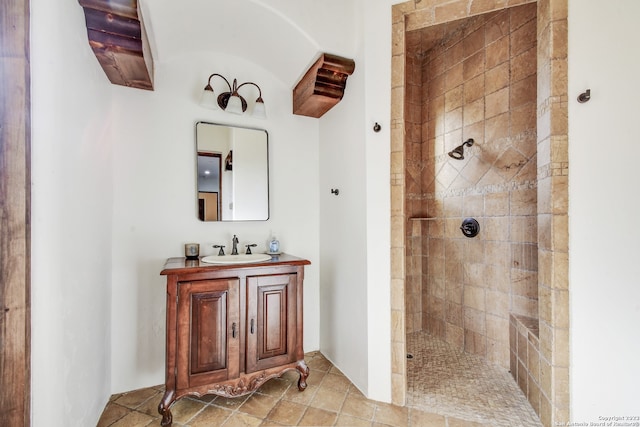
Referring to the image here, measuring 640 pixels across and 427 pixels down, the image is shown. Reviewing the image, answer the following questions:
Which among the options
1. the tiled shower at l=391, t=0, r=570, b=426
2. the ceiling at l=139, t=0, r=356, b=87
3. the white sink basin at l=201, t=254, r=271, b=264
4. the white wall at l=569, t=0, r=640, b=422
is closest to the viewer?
the white wall at l=569, t=0, r=640, b=422

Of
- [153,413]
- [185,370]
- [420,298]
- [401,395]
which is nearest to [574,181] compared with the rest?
[401,395]

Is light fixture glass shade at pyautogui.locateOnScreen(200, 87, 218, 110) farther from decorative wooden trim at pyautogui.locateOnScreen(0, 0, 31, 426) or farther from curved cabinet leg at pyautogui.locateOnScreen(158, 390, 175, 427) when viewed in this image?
curved cabinet leg at pyautogui.locateOnScreen(158, 390, 175, 427)

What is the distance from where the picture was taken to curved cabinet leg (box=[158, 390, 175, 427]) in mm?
1645

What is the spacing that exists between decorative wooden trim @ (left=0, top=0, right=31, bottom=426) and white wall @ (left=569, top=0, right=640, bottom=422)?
2421 mm

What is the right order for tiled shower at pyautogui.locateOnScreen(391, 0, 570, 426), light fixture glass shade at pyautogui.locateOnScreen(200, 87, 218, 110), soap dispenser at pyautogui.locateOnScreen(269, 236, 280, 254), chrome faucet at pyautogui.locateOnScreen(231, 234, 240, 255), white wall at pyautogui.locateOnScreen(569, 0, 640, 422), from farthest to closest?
soap dispenser at pyautogui.locateOnScreen(269, 236, 280, 254)
chrome faucet at pyautogui.locateOnScreen(231, 234, 240, 255)
light fixture glass shade at pyautogui.locateOnScreen(200, 87, 218, 110)
tiled shower at pyautogui.locateOnScreen(391, 0, 570, 426)
white wall at pyautogui.locateOnScreen(569, 0, 640, 422)

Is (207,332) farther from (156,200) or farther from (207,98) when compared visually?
(207,98)

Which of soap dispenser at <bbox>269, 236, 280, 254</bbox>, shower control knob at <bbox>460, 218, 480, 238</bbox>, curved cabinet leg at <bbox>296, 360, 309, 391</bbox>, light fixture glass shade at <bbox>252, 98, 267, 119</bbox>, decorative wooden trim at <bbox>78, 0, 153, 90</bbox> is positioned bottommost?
curved cabinet leg at <bbox>296, 360, 309, 391</bbox>

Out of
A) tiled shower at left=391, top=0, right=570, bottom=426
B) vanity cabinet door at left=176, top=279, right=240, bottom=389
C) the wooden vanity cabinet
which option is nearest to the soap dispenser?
the wooden vanity cabinet

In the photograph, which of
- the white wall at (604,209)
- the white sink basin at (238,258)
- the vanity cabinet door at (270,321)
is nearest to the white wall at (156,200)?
the white sink basin at (238,258)

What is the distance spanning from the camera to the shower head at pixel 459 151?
252 cm

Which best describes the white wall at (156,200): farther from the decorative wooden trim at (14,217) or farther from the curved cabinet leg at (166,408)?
the decorative wooden trim at (14,217)

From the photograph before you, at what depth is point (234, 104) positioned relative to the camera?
2188mm

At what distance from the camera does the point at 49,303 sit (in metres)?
1.12

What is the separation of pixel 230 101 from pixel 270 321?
5.52 feet
